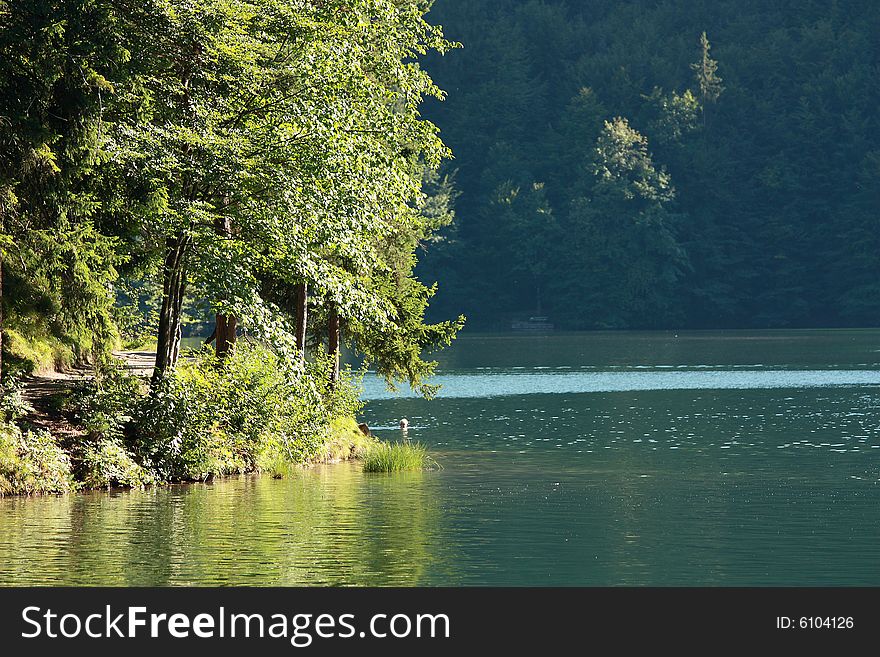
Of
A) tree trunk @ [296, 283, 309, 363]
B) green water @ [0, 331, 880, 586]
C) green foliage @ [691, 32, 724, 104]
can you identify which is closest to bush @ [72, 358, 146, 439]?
green water @ [0, 331, 880, 586]

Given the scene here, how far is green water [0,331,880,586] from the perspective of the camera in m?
16.2

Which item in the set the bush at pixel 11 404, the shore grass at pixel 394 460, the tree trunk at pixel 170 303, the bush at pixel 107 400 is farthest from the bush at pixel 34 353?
the shore grass at pixel 394 460

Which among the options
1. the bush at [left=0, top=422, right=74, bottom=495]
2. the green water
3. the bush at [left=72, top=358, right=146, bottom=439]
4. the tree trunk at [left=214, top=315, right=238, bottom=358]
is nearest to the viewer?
the green water

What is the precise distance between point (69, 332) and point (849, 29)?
110567 millimetres

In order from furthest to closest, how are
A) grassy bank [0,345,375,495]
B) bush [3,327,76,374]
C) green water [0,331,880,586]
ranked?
bush [3,327,76,374] < grassy bank [0,345,375,495] < green water [0,331,880,586]

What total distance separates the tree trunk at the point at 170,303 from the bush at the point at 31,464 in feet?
8.24

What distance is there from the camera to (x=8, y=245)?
71.5 ft

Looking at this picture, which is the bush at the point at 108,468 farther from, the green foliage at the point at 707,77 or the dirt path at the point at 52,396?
the green foliage at the point at 707,77

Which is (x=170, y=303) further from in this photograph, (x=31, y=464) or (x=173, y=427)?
(x=31, y=464)

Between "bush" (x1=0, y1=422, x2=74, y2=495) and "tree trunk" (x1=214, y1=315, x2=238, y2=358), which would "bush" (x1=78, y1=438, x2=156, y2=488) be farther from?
"tree trunk" (x1=214, y1=315, x2=238, y2=358)

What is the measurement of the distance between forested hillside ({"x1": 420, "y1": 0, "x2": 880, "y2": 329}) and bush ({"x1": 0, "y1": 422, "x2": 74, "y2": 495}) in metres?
98.9

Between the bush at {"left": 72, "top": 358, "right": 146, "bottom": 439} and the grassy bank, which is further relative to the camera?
the bush at {"left": 72, "top": 358, "right": 146, "bottom": 439}

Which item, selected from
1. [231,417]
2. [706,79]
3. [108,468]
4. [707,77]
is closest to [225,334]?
[231,417]
